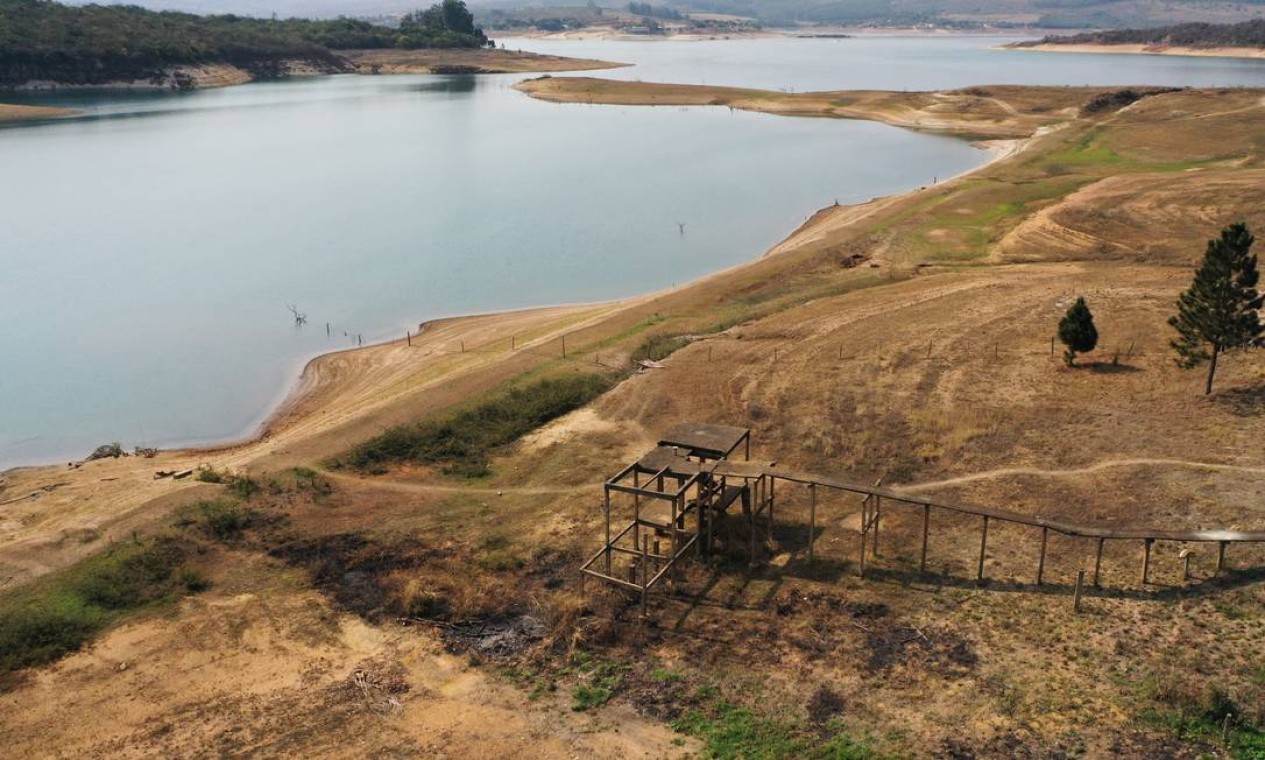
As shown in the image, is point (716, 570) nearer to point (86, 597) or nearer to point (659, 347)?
point (86, 597)

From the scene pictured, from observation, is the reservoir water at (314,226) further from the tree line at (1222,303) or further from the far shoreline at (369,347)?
the tree line at (1222,303)

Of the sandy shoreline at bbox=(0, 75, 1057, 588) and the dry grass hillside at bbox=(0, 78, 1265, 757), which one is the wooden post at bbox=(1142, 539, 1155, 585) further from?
the sandy shoreline at bbox=(0, 75, 1057, 588)

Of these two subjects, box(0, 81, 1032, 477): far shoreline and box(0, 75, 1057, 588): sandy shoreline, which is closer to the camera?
box(0, 75, 1057, 588): sandy shoreline

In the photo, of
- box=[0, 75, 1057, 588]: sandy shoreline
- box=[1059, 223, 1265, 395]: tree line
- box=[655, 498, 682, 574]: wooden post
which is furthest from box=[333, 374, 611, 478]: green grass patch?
box=[1059, 223, 1265, 395]: tree line

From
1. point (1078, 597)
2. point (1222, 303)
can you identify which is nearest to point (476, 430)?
point (1078, 597)

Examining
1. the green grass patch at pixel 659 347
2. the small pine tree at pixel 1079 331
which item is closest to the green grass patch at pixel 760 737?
the small pine tree at pixel 1079 331
